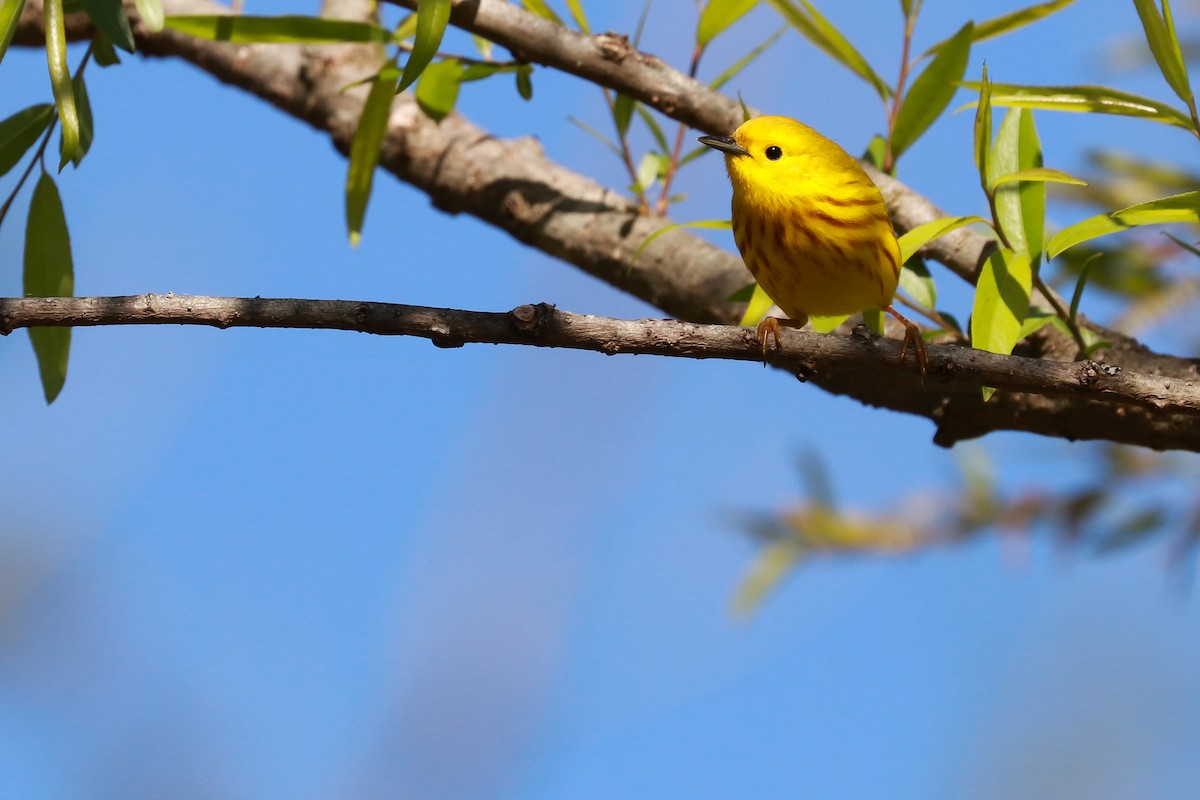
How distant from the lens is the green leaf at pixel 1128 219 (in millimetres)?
1885

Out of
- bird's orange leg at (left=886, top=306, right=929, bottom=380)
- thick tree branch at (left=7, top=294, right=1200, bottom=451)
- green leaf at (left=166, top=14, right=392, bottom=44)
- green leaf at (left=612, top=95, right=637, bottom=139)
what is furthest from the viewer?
green leaf at (left=612, top=95, right=637, bottom=139)

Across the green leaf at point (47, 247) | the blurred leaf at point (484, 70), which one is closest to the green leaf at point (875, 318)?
the blurred leaf at point (484, 70)

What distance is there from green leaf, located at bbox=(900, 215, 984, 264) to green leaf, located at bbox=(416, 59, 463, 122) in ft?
3.48

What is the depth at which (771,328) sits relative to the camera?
2088 millimetres

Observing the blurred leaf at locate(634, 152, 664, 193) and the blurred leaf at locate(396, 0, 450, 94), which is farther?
the blurred leaf at locate(634, 152, 664, 193)

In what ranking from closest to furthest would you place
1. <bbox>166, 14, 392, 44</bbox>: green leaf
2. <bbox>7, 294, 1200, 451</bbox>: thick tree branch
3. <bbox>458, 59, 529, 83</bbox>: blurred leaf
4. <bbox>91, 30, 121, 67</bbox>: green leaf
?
<bbox>7, 294, 1200, 451</bbox>: thick tree branch < <bbox>91, 30, 121, 67</bbox>: green leaf < <bbox>166, 14, 392, 44</bbox>: green leaf < <bbox>458, 59, 529, 83</bbox>: blurred leaf

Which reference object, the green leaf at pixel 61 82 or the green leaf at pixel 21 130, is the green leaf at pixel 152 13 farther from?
the green leaf at pixel 21 130

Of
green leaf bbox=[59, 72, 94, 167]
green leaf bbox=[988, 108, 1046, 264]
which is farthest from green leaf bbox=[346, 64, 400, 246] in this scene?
green leaf bbox=[988, 108, 1046, 264]

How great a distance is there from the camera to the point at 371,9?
3.09 meters

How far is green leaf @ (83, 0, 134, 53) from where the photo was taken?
5.86 feet

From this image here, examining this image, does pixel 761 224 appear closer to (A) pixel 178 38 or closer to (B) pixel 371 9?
(B) pixel 371 9

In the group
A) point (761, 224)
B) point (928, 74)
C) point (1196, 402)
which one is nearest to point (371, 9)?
point (761, 224)

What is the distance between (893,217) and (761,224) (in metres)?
0.26

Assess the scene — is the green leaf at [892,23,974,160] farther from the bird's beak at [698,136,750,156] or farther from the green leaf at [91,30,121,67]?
the green leaf at [91,30,121,67]
